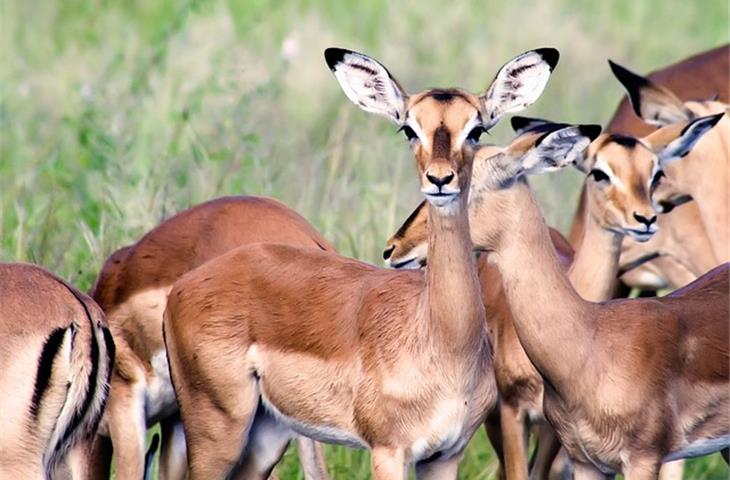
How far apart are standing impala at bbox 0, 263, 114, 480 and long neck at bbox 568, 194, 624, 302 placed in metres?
2.17

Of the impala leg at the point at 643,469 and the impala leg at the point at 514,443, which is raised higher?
the impala leg at the point at 643,469

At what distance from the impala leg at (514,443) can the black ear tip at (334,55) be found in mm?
1569

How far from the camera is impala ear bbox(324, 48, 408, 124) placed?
6.72 m

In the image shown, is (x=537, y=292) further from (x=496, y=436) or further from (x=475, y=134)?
(x=496, y=436)

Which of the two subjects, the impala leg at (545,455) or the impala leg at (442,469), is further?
the impala leg at (545,455)

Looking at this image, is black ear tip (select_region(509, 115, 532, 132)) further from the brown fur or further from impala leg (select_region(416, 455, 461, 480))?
impala leg (select_region(416, 455, 461, 480))

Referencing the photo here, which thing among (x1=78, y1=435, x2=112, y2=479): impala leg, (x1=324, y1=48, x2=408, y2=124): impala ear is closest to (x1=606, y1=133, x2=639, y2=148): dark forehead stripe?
(x1=324, y1=48, x2=408, y2=124): impala ear

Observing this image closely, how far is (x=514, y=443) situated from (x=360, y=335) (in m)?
1.09

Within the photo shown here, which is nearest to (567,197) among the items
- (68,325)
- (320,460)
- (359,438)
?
(320,460)

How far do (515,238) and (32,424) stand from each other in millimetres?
1835

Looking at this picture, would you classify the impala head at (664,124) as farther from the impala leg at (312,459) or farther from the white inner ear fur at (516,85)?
the impala leg at (312,459)

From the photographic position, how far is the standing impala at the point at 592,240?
7.36 m

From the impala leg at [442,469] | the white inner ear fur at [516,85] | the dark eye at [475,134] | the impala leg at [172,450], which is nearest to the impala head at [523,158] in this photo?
the white inner ear fur at [516,85]

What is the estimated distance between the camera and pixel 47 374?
5965 millimetres
